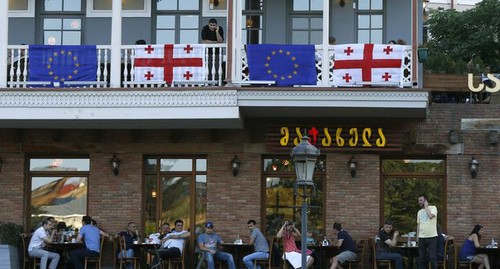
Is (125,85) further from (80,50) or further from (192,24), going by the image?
(192,24)

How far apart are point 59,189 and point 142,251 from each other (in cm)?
260

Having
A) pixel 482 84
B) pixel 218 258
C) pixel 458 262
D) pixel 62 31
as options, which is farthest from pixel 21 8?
pixel 458 262

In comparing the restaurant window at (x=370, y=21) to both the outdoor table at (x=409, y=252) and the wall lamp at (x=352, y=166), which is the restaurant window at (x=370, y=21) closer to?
the wall lamp at (x=352, y=166)

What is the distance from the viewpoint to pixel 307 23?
1160 inches

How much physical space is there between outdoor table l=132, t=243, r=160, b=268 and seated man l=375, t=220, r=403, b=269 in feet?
15.5

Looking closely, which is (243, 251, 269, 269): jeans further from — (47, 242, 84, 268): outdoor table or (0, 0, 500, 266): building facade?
(47, 242, 84, 268): outdoor table

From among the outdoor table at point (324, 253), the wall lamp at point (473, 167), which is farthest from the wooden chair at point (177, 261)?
the wall lamp at point (473, 167)

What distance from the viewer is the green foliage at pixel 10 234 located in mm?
27938

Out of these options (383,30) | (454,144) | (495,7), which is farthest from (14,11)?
(495,7)

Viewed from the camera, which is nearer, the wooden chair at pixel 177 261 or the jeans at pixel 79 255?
the jeans at pixel 79 255

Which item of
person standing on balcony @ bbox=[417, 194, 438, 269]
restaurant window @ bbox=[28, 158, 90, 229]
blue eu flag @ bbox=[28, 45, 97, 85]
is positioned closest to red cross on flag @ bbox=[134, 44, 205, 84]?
blue eu flag @ bbox=[28, 45, 97, 85]

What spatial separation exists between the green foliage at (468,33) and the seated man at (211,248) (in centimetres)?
1786

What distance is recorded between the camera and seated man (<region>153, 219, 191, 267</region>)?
89.0ft

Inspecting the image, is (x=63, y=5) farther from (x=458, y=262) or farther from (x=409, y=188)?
(x=458, y=262)
